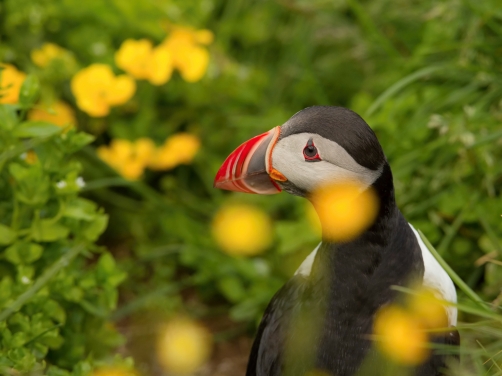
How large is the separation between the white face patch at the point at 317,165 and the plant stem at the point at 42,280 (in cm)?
64

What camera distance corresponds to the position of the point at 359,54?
10.9ft

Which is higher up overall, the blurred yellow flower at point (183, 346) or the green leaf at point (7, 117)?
the green leaf at point (7, 117)

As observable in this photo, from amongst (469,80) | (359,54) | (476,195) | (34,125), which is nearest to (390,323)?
Answer: (476,195)

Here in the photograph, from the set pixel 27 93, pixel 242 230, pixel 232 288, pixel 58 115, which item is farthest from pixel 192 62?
pixel 27 93

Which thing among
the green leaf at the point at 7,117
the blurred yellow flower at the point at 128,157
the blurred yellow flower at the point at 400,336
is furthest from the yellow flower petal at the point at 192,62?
the blurred yellow flower at the point at 400,336

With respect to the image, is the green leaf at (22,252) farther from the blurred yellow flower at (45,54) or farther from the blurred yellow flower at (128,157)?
the blurred yellow flower at (45,54)

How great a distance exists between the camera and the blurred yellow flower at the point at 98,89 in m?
2.86

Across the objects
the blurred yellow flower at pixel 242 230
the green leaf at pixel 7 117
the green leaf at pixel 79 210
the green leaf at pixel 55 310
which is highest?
the green leaf at pixel 7 117

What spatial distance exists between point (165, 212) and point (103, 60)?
2.25 ft

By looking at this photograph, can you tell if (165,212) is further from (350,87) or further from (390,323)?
(390,323)

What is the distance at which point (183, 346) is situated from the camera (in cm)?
290

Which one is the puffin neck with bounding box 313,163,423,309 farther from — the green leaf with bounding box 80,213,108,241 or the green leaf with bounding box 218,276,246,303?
the green leaf with bounding box 218,276,246,303

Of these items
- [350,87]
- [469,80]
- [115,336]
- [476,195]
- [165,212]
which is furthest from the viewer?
[350,87]

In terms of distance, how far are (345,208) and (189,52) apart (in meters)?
1.42
